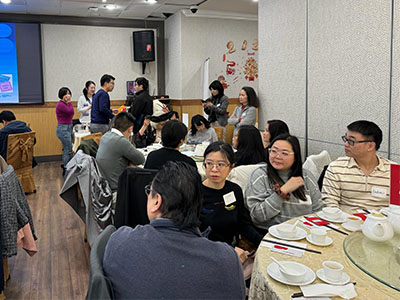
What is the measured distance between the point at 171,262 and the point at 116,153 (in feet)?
8.08

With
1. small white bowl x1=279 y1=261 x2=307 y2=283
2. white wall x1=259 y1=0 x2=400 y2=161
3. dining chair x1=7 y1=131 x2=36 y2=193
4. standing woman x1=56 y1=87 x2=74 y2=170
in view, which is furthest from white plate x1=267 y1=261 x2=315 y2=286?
standing woman x1=56 y1=87 x2=74 y2=170

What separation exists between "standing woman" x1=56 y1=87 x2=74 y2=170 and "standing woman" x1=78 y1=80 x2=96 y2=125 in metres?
0.42

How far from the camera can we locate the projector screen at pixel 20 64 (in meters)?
7.59

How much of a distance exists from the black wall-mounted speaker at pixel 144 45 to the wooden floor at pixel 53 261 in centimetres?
422

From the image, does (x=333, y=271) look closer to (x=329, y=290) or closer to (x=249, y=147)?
(x=329, y=290)

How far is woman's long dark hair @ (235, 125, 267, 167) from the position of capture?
3.15 m

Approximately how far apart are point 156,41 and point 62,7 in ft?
7.15

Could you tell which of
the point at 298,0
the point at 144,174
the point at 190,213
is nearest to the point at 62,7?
the point at 298,0

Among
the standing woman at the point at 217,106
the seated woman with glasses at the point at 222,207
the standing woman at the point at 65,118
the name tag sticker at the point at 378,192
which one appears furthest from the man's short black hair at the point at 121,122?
the standing woman at the point at 65,118

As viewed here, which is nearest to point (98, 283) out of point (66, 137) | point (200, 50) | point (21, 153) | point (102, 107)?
point (21, 153)

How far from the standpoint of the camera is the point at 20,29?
7633 mm

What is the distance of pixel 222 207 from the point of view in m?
2.33

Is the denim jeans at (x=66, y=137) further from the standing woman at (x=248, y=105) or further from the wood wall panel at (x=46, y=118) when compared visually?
the standing woman at (x=248, y=105)

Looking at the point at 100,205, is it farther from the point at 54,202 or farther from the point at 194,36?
the point at 194,36
